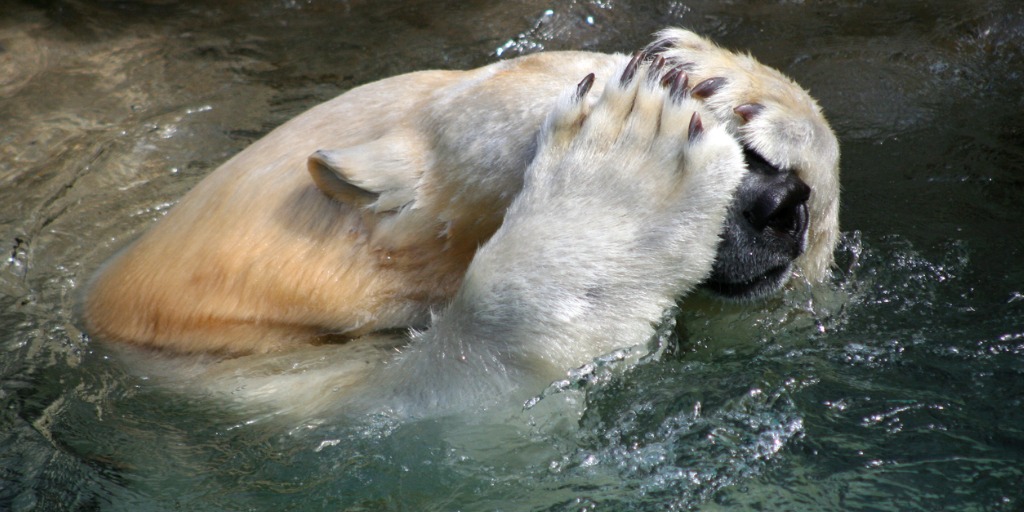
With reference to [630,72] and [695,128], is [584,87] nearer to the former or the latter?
[630,72]

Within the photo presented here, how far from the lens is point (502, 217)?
110 inches

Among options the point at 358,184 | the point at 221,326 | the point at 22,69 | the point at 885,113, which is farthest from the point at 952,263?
the point at 22,69

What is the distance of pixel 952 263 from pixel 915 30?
7.86 ft

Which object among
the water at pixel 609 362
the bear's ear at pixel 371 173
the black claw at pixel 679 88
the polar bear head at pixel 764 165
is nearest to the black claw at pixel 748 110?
the polar bear head at pixel 764 165

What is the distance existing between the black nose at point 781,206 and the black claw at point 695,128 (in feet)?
0.72

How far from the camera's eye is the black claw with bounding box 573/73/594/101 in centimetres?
258

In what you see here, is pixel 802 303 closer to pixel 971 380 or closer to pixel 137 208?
pixel 971 380

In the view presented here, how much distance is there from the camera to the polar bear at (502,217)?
Result: 2.45 meters

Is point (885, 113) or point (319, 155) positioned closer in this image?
point (319, 155)

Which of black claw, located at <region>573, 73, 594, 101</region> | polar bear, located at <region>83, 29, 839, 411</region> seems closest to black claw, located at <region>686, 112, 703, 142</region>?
polar bear, located at <region>83, 29, 839, 411</region>

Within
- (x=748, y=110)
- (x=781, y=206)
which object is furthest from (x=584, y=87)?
(x=781, y=206)

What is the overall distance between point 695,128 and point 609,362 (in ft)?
1.93

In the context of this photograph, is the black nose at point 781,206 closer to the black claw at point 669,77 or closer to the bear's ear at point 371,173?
the black claw at point 669,77

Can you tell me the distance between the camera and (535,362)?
8.19 ft
